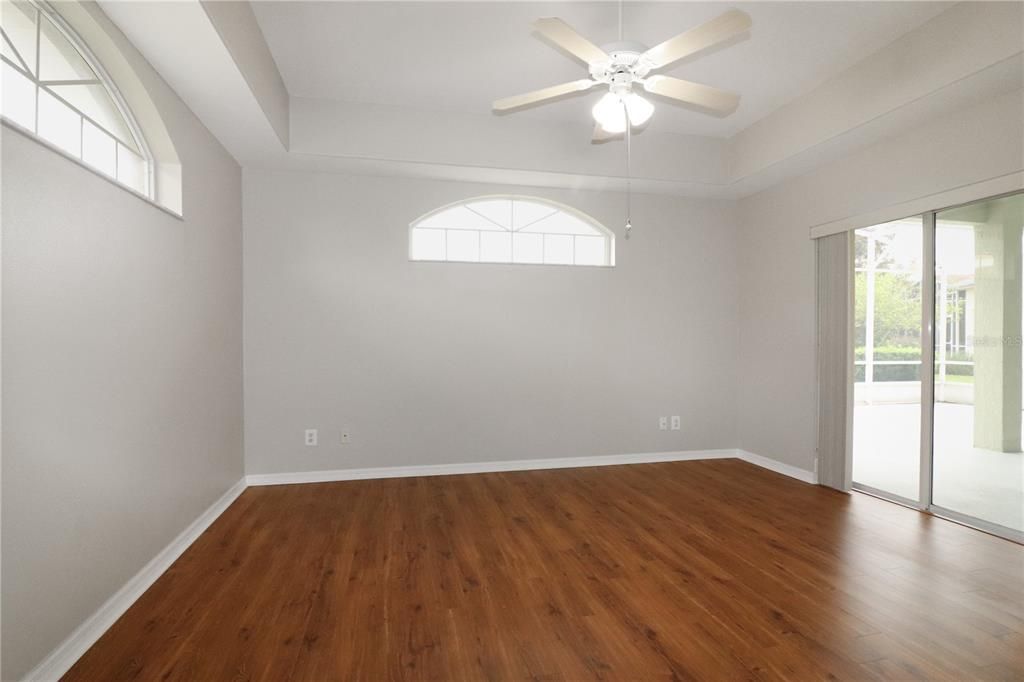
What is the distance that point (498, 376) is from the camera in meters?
4.46

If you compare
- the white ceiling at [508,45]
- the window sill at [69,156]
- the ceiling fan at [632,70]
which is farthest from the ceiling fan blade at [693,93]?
the window sill at [69,156]

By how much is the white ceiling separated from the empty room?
0.03 metres

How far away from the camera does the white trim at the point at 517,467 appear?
4.08 m

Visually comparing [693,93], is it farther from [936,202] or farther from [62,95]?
[62,95]

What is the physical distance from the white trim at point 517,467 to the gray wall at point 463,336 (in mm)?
64

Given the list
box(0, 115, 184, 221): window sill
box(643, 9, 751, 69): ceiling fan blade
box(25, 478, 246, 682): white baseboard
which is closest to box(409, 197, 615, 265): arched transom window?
box(0, 115, 184, 221): window sill

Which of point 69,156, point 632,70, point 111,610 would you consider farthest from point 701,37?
point 111,610

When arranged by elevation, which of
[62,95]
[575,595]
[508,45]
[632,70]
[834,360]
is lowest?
[575,595]

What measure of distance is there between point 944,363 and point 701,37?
2.81 meters

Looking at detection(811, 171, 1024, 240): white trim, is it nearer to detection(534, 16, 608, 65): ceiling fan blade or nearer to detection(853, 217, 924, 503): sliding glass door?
detection(853, 217, 924, 503): sliding glass door

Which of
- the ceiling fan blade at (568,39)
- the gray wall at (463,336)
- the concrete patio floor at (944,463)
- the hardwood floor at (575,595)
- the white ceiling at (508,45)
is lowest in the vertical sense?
the hardwood floor at (575,595)

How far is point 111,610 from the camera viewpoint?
2.05 meters

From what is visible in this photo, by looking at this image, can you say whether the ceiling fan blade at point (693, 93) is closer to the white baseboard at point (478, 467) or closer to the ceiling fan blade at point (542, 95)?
the ceiling fan blade at point (542, 95)

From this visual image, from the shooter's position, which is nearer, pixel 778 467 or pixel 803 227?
pixel 803 227
